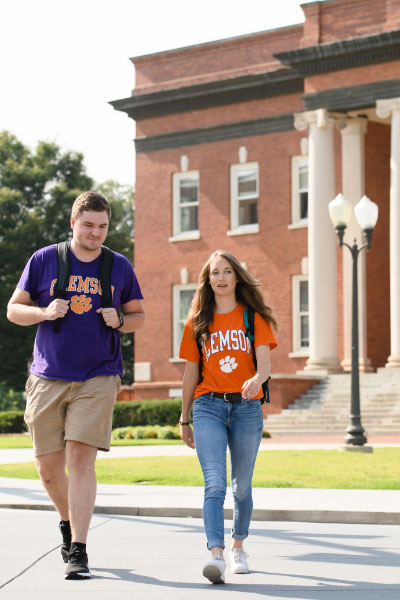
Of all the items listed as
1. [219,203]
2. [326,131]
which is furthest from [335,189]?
[219,203]

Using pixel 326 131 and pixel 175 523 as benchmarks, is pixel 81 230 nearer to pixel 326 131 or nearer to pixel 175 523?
pixel 175 523

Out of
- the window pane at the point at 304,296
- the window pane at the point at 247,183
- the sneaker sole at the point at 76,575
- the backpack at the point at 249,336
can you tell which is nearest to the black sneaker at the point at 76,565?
the sneaker sole at the point at 76,575

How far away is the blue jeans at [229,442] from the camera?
710 cm

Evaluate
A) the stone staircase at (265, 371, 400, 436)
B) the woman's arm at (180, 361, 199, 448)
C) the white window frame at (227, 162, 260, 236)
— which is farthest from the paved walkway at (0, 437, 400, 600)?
the white window frame at (227, 162, 260, 236)

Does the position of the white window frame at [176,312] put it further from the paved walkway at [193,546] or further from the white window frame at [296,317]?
the paved walkway at [193,546]

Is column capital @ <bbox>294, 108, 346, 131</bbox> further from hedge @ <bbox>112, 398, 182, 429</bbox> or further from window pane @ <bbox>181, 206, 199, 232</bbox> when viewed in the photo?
hedge @ <bbox>112, 398, 182, 429</bbox>

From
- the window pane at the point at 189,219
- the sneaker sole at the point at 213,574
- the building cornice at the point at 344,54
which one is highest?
the building cornice at the point at 344,54

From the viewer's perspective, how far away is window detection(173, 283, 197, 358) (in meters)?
37.7

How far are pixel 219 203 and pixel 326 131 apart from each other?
5.78 metres

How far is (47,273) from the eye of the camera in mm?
7449

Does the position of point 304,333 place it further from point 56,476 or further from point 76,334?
point 76,334

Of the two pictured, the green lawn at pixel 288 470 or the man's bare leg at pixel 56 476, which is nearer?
the man's bare leg at pixel 56 476

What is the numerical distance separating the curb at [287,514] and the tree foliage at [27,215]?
3432cm

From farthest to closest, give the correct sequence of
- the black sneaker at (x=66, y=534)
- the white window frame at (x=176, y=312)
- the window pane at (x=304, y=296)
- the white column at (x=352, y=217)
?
the white window frame at (x=176, y=312)
the window pane at (x=304, y=296)
the white column at (x=352, y=217)
the black sneaker at (x=66, y=534)
